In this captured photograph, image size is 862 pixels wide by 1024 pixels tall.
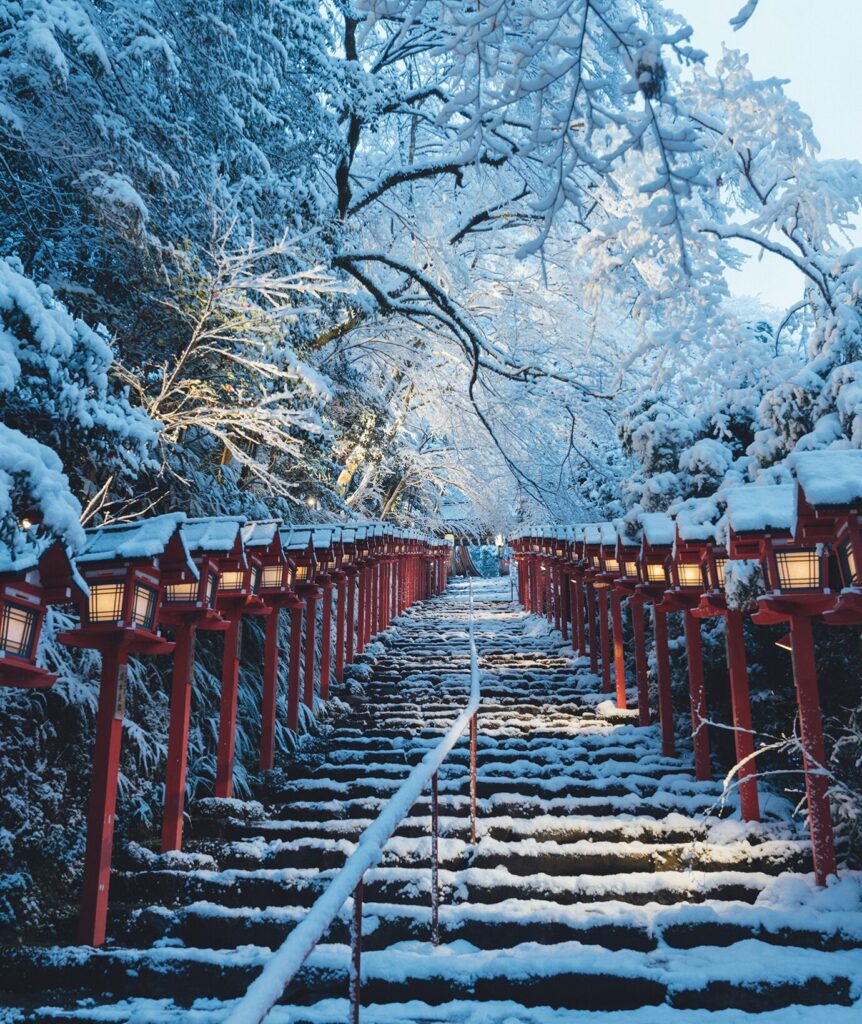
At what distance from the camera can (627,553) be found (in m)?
7.79

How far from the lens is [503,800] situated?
559 cm

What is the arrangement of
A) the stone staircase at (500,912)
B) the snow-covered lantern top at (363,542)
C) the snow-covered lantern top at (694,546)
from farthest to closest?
1. the snow-covered lantern top at (363,542)
2. the snow-covered lantern top at (694,546)
3. the stone staircase at (500,912)

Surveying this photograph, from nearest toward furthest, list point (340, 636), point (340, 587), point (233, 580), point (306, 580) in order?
1. point (233, 580)
2. point (306, 580)
3. point (340, 587)
4. point (340, 636)

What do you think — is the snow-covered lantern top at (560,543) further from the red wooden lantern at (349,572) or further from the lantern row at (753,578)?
the red wooden lantern at (349,572)

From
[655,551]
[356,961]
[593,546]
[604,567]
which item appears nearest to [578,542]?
[593,546]

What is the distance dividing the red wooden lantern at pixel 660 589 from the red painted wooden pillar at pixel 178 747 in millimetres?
4301

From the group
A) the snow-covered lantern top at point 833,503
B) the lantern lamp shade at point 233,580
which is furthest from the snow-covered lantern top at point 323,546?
the snow-covered lantern top at point 833,503

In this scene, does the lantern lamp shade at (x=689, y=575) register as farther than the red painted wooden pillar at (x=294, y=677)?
No

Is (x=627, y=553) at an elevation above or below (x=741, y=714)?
above

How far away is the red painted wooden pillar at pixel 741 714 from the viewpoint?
191 inches

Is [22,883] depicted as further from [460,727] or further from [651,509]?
[651,509]

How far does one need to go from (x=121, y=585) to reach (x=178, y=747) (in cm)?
150

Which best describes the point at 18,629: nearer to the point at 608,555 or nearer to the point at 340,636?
the point at 608,555

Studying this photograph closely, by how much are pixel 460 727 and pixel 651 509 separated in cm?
534
